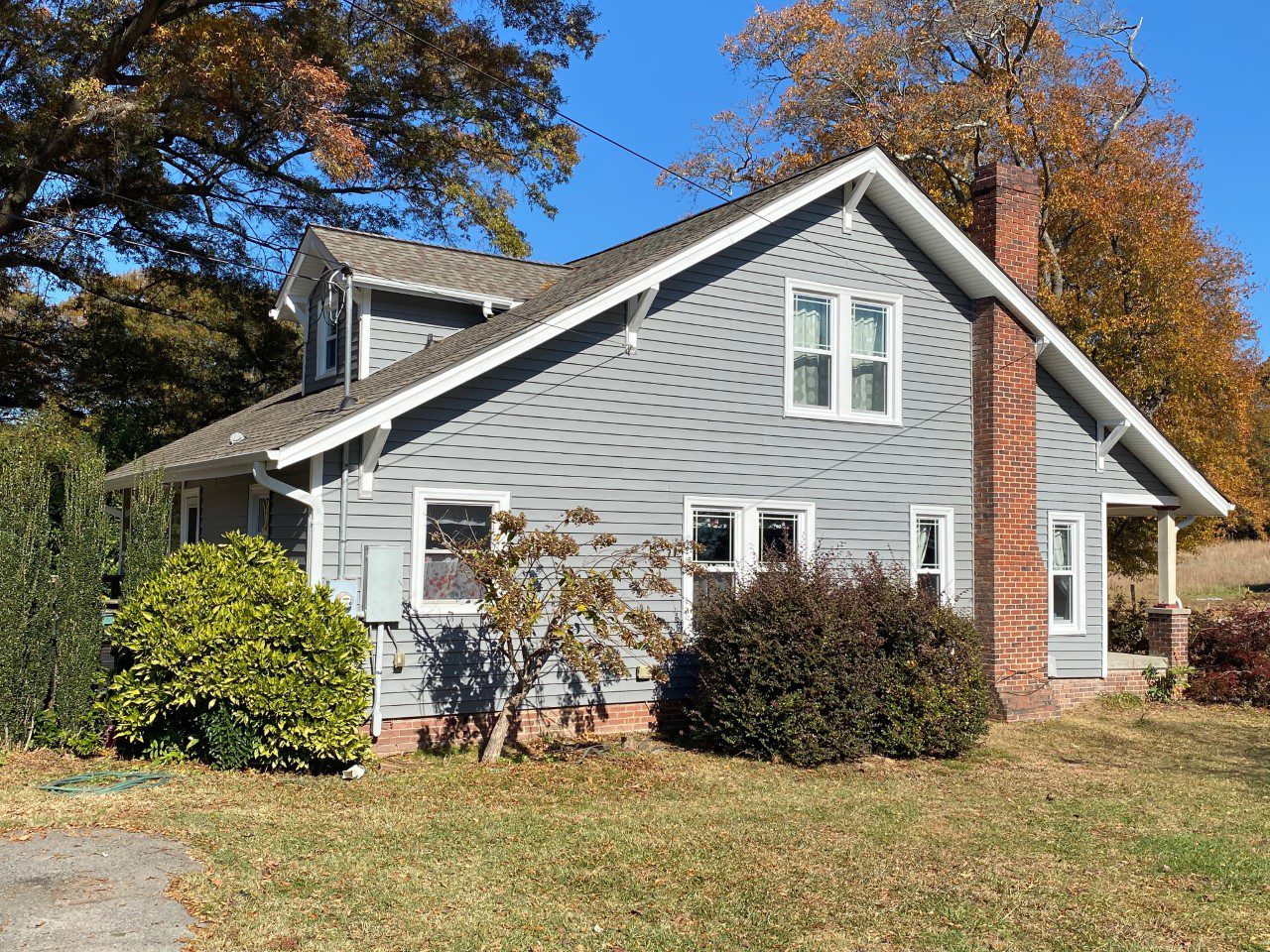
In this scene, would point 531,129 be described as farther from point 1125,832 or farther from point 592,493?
point 1125,832

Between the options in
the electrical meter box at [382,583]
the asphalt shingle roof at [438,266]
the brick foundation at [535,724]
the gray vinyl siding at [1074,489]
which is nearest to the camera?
the electrical meter box at [382,583]

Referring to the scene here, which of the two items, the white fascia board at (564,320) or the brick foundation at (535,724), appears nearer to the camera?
the white fascia board at (564,320)

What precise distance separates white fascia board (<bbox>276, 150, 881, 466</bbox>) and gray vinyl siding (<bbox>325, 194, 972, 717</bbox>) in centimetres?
37

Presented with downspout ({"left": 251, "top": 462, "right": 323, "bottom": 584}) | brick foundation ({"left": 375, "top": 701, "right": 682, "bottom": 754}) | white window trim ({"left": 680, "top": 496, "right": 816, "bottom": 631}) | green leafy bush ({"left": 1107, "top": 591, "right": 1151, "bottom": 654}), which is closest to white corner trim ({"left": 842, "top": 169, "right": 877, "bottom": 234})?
white window trim ({"left": 680, "top": 496, "right": 816, "bottom": 631})

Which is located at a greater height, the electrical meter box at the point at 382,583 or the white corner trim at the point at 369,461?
the white corner trim at the point at 369,461

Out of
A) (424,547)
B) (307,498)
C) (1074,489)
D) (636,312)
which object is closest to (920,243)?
(1074,489)

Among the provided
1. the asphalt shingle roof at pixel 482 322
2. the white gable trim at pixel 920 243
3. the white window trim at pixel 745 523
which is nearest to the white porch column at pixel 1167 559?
the white gable trim at pixel 920 243

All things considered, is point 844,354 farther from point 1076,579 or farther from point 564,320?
point 1076,579

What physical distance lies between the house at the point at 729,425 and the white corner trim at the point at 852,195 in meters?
0.03

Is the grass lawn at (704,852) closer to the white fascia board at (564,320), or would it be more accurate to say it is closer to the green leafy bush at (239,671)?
the green leafy bush at (239,671)

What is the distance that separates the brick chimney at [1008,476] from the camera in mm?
14016

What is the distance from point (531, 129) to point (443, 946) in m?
21.8

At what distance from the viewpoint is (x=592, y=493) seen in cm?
1191

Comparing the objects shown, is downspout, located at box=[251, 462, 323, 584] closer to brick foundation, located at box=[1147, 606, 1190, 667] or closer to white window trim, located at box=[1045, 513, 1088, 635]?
white window trim, located at box=[1045, 513, 1088, 635]
